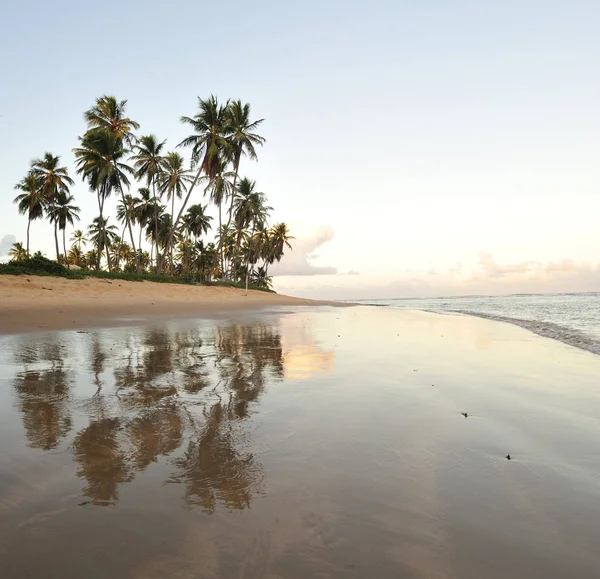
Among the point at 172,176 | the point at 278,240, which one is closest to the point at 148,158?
the point at 172,176

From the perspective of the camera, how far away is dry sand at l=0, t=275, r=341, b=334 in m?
12.8

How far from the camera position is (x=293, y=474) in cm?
285

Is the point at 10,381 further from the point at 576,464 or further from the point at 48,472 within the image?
the point at 576,464

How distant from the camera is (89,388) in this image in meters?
5.05

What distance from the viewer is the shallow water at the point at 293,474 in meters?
1.97

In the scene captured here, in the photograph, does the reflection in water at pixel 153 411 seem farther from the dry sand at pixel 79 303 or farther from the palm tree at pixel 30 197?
the palm tree at pixel 30 197

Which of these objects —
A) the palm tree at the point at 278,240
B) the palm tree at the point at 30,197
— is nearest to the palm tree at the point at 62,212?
the palm tree at the point at 30,197

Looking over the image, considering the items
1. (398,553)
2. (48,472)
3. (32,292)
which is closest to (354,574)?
(398,553)

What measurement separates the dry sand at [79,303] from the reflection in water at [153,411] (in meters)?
4.87

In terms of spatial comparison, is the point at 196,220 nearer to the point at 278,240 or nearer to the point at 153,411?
the point at 278,240

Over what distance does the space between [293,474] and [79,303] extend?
18775 millimetres

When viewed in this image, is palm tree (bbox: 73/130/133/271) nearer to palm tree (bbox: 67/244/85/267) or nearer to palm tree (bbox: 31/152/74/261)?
palm tree (bbox: 31/152/74/261)

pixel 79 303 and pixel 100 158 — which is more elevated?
pixel 100 158

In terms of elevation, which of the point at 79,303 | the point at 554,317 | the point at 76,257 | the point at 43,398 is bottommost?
the point at 554,317
